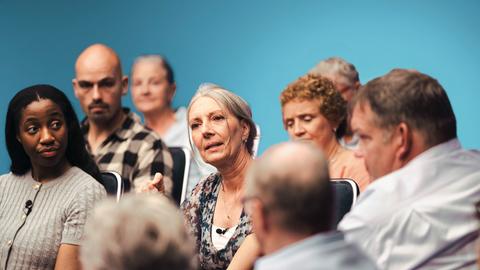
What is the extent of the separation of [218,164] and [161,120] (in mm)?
2917

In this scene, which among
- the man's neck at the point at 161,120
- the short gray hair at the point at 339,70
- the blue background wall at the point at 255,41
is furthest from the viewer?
the man's neck at the point at 161,120

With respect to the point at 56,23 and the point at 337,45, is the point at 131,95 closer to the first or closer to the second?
the point at 56,23

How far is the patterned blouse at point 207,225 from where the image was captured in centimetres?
339

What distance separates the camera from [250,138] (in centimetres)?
372

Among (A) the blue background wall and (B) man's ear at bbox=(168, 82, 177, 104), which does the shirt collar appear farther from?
(A) the blue background wall

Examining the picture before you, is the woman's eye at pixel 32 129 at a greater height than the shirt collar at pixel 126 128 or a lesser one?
lesser

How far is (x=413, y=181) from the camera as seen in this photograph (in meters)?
2.61

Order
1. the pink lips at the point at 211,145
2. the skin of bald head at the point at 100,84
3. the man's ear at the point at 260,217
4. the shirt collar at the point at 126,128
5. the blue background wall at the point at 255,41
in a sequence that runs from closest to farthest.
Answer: the man's ear at the point at 260,217, the pink lips at the point at 211,145, the shirt collar at the point at 126,128, the skin of bald head at the point at 100,84, the blue background wall at the point at 255,41

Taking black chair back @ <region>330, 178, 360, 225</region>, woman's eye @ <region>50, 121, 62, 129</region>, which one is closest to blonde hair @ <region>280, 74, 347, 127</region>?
black chair back @ <region>330, 178, 360, 225</region>

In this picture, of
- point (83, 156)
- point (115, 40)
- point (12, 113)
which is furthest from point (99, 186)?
point (115, 40)

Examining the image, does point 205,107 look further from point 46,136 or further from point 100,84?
point 100,84

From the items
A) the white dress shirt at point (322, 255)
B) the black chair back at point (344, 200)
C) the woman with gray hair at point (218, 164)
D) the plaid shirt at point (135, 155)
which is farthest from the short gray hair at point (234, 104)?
the white dress shirt at point (322, 255)

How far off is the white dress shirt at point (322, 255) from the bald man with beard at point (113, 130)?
98.3 inches

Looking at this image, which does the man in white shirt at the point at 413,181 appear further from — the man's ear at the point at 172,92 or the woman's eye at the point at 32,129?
Answer: the man's ear at the point at 172,92
